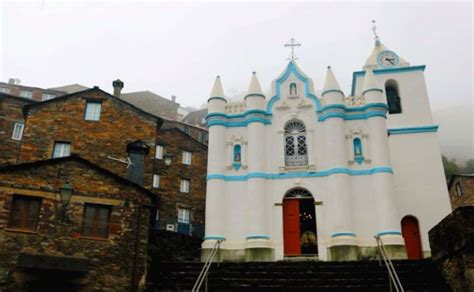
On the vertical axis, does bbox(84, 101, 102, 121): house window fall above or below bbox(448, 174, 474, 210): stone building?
above

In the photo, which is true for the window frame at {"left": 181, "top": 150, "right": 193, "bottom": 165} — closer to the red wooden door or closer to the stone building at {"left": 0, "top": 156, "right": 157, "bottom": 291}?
the red wooden door

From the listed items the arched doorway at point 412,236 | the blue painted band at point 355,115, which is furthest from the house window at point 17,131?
the arched doorway at point 412,236

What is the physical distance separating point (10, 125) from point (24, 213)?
57.5 ft

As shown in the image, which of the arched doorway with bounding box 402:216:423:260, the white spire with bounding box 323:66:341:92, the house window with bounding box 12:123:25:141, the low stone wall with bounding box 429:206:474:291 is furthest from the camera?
the house window with bounding box 12:123:25:141

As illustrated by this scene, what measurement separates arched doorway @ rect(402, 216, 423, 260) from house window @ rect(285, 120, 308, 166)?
679 centimetres

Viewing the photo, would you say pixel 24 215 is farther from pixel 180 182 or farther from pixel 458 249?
pixel 180 182

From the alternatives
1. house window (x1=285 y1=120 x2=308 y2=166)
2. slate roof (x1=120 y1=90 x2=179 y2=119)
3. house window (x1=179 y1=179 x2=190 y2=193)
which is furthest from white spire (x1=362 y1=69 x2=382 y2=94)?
slate roof (x1=120 y1=90 x2=179 y2=119)

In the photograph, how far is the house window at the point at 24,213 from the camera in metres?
15.6

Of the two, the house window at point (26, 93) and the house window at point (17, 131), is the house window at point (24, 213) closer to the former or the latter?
the house window at point (17, 131)

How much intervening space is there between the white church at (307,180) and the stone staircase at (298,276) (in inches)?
123

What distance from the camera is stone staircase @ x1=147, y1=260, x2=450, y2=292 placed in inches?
561

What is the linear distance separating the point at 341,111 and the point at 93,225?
455 inches

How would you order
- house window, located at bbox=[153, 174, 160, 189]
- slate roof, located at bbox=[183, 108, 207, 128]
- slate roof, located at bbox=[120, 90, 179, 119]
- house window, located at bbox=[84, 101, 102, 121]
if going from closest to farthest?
house window, located at bbox=[84, 101, 102, 121], house window, located at bbox=[153, 174, 160, 189], slate roof, located at bbox=[120, 90, 179, 119], slate roof, located at bbox=[183, 108, 207, 128]

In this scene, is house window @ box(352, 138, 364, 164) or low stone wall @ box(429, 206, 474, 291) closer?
low stone wall @ box(429, 206, 474, 291)
